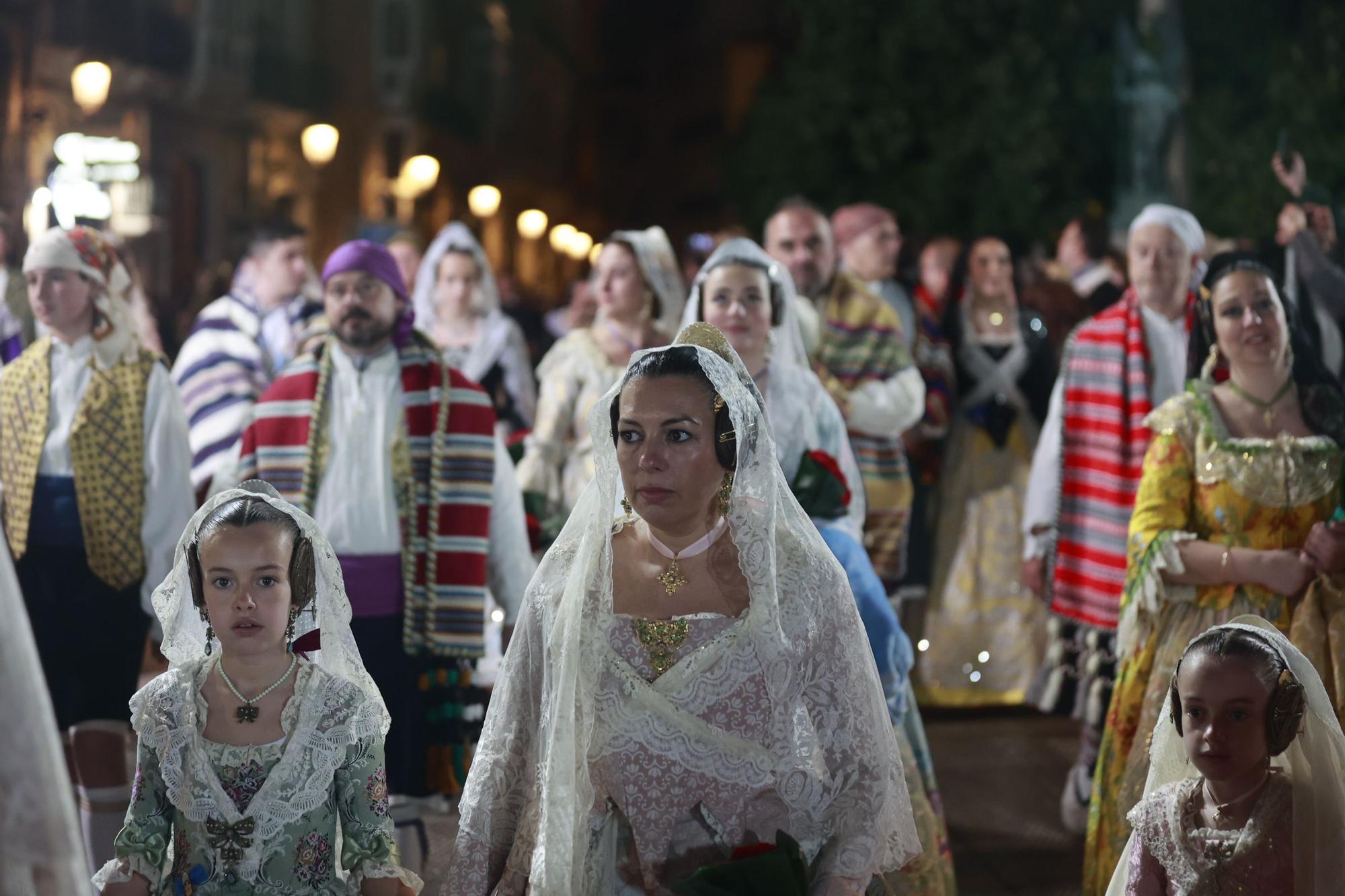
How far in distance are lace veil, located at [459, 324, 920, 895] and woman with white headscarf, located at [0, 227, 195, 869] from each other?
2552 millimetres

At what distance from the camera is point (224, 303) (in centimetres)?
843

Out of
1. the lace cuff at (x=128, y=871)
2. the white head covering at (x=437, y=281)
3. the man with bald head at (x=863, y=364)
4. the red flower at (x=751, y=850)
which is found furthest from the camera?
the white head covering at (x=437, y=281)

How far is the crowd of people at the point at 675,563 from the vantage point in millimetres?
3393

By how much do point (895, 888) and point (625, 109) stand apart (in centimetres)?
6177

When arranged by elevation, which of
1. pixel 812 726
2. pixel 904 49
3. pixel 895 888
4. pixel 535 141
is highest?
pixel 535 141

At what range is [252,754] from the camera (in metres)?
3.48

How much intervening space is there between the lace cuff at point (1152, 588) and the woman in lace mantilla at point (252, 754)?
2.40 m

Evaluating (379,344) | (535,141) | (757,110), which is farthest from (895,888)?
(535,141)

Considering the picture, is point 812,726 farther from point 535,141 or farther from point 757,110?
point 535,141

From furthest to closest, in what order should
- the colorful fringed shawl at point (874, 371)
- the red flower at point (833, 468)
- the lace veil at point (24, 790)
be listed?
the colorful fringed shawl at point (874, 371) < the red flower at point (833, 468) < the lace veil at point (24, 790)

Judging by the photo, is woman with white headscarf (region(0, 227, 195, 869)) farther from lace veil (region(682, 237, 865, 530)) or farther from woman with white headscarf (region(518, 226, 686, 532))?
lace veil (region(682, 237, 865, 530))

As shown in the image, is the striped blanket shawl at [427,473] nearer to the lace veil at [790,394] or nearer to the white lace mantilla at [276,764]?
the lace veil at [790,394]

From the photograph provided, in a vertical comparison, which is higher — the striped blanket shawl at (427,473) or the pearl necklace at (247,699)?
the striped blanket shawl at (427,473)

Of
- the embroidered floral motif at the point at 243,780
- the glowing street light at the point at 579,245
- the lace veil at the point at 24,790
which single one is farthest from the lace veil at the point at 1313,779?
the glowing street light at the point at 579,245
